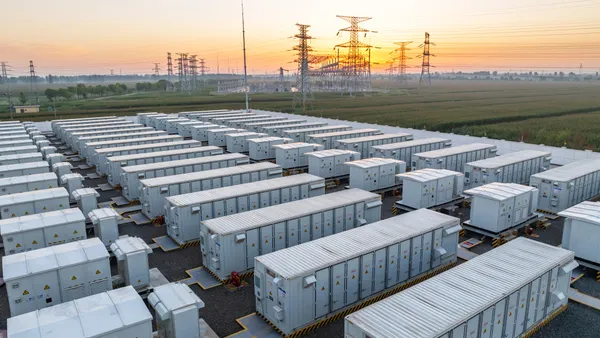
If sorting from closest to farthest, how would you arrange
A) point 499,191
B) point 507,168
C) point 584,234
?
point 584,234 → point 499,191 → point 507,168

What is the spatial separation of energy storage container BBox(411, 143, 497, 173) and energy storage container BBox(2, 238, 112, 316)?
26863mm

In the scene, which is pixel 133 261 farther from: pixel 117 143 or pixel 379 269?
pixel 117 143

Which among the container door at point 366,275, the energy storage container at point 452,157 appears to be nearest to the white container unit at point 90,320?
the container door at point 366,275

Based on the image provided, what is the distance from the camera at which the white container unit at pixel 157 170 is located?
A: 32812 millimetres

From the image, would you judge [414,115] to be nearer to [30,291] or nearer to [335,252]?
[335,252]

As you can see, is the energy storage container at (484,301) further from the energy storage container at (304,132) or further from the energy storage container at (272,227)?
the energy storage container at (304,132)

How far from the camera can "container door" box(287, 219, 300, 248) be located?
2225cm

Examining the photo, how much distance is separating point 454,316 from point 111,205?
1093 inches

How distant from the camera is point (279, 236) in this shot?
2197 centimetres

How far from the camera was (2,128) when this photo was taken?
59.8 m

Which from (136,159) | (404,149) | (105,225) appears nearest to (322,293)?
(105,225)

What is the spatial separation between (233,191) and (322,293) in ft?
39.8

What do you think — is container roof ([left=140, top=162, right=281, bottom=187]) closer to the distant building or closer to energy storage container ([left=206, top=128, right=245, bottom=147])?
energy storage container ([left=206, top=128, right=245, bottom=147])

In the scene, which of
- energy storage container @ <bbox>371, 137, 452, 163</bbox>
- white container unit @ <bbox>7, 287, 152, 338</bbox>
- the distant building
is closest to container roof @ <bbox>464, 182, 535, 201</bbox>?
energy storage container @ <bbox>371, 137, 452, 163</bbox>
